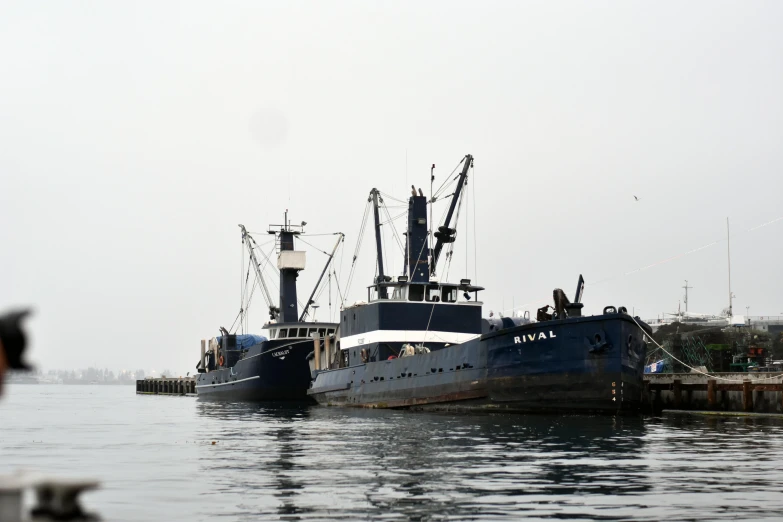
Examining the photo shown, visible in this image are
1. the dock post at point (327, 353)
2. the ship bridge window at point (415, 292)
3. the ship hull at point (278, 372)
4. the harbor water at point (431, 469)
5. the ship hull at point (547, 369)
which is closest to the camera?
the harbor water at point (431, 469)

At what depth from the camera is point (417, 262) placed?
47406 millimetres

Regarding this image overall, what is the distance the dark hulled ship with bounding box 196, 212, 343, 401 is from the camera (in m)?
66.9

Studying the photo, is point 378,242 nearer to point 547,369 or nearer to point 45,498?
point 547,369

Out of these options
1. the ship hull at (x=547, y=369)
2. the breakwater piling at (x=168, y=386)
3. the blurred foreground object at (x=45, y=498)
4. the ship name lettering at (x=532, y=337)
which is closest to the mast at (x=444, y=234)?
the ship hull at (x=547, y=369)

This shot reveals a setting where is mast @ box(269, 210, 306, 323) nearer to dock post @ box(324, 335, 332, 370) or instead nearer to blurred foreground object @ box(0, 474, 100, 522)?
dock post @ box(324, 335, 332, 370)

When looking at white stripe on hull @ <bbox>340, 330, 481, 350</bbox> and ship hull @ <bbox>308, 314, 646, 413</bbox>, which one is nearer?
ship hull @ <bbox>308, 314, 646, 413</bbox>

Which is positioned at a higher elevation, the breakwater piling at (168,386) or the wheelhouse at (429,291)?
the wheelhouse at (429,291)

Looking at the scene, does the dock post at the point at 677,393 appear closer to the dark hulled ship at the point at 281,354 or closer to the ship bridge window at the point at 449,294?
the ship bridge window at the point at 449,294

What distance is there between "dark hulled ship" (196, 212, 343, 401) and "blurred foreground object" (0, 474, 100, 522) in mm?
54295

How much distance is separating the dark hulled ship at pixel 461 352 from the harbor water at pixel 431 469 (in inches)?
72.3

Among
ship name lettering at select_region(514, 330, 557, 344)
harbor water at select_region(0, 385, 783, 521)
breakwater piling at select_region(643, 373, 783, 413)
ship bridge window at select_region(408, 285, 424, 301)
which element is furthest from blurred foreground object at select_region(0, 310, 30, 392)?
ship bridge window at select_region(408, 285, 424, 301)

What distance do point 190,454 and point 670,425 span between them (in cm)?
1669

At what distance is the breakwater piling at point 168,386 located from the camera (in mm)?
120312

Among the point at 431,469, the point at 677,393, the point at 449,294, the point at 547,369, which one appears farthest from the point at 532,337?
the point at 431,469
